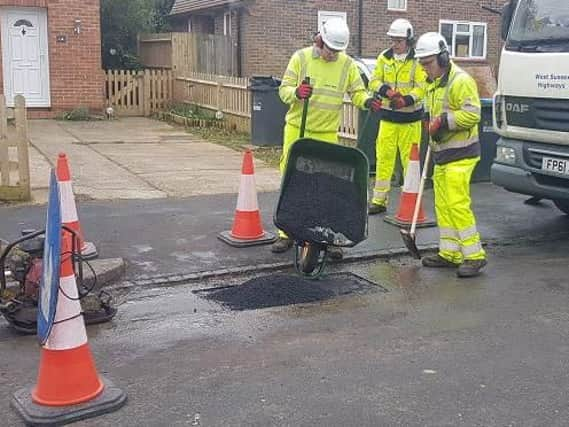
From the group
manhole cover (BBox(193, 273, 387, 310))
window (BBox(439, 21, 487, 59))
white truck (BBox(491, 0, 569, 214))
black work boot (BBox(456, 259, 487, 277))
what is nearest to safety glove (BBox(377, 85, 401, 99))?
white truck (BBox(491, 0, 569, 214))

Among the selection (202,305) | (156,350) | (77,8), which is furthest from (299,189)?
(77,8)

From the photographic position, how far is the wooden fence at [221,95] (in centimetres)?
1516

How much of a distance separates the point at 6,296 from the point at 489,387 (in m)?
3.08

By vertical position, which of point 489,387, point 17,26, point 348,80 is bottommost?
point 489,387

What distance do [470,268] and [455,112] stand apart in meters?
1.27

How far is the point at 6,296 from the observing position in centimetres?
499

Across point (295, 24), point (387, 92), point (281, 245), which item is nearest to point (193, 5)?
point (295, 24)

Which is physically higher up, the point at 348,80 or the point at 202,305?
the point at 348,80

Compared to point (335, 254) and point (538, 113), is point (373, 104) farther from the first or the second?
point (538, 113)

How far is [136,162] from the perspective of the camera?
38.5ft

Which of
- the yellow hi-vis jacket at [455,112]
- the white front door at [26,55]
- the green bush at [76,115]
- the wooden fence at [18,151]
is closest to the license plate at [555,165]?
the yellow hi-vis jacket at [455,112]

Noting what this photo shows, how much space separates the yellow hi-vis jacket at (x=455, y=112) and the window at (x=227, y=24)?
638 inches

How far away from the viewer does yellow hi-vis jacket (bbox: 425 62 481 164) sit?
607 cm

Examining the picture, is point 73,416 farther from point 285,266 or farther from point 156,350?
point 285,266
